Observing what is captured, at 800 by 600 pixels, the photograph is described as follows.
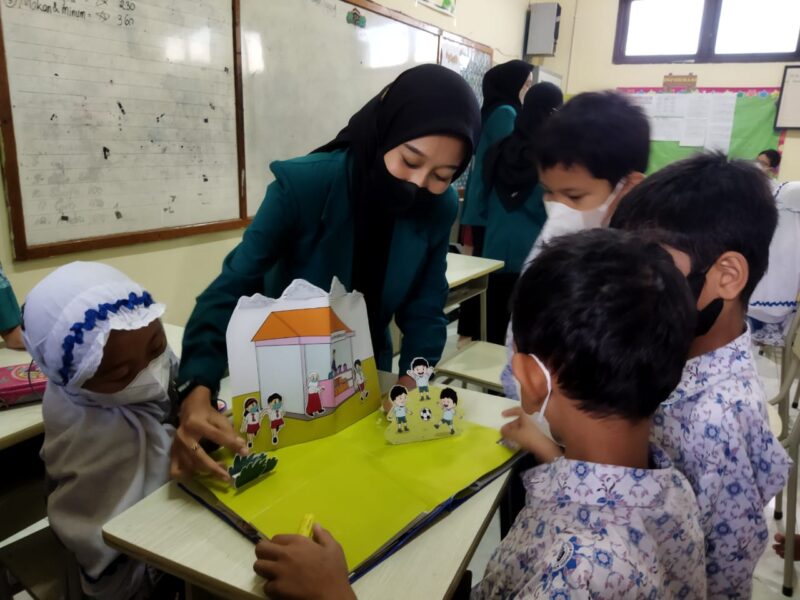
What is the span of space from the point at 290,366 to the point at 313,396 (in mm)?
70

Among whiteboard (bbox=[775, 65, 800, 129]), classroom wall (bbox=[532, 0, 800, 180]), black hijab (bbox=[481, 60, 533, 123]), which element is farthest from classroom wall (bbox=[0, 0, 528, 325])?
whiteboard (bbox=[775, 65, 800, 129])

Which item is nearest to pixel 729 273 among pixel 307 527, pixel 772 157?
pixel 307 527

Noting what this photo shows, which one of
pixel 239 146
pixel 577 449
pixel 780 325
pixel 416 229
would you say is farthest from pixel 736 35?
pixel 577 449

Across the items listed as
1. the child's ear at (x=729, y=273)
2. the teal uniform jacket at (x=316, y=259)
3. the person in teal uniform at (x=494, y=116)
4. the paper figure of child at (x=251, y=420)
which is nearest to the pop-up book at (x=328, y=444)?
the paper figure of child at (x=251, y=420)

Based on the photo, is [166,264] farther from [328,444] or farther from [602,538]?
[602,538]

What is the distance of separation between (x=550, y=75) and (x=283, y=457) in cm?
550

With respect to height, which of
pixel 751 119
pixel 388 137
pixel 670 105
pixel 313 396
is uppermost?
pixel 670 105

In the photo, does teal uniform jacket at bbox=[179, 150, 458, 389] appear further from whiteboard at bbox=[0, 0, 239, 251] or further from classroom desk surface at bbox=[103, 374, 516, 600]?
whiteboard at bbox=[0, 0, 239, 251]

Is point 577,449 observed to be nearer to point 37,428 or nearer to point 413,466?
point 413,466

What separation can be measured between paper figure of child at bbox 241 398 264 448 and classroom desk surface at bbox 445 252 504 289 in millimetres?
1548

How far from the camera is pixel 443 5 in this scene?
396 cm

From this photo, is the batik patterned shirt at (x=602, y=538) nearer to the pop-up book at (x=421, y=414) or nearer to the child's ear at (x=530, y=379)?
the child's ear at (x=530, y=379)

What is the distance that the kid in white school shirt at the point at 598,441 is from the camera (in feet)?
2.07

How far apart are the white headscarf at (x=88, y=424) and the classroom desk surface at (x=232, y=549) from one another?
0.56 feet
